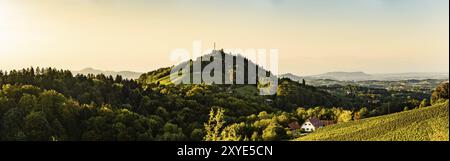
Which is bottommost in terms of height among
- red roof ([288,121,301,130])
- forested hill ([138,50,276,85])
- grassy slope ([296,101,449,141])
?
red roof ([288,121,301,130])

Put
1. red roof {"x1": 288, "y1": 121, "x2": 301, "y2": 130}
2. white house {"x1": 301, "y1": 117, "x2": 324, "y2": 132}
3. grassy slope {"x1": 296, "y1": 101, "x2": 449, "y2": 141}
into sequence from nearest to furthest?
grassy slope {"x1": 296, "y1": 101, "x2": 449, "y2": 141}
white house {"x1": 301, "y1": 117, "x2": 324, "y2": 132}
red roof {"x1": 288, "y1": 121, "x2": 301, "y2": 130}

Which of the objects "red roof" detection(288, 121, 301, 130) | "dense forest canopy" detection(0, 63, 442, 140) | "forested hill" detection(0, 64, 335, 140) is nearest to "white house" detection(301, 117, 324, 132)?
"red roof" detection(288, 121, 301, 130)

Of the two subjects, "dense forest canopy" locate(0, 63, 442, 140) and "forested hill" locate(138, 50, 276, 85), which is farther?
"forested hill" locate(138, 50, 276, 85)

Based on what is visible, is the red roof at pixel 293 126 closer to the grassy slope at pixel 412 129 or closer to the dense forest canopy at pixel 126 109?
the dense forest canopy at pixel 126 109

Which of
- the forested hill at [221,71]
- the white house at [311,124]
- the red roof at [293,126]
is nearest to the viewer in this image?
the white house at [311,124]

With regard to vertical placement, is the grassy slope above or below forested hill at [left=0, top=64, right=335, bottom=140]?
above

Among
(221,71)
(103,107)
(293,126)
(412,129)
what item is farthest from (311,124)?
(221,71)

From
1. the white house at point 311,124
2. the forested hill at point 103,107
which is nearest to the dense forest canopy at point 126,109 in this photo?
the forested hill at point 103,107

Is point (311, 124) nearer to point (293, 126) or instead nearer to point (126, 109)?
point (293, 126)

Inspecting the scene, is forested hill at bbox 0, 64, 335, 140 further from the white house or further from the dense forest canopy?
the white house

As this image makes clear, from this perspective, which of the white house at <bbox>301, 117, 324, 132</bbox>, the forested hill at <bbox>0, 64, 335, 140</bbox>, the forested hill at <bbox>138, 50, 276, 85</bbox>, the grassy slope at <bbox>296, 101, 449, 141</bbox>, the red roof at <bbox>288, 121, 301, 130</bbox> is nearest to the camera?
the grassy slope at <bbox>296, 101, 449, 141</bbox>

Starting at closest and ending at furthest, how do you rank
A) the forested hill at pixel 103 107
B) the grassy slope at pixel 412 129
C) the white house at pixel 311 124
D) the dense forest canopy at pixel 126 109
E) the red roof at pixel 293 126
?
the grassy slope at pixel 412 129 → the dense forest canopy at pixel 126 109 → the forested hill at pixel 103 107 → the white house at pixel 311 124 → the red roof at pixel 293 126
